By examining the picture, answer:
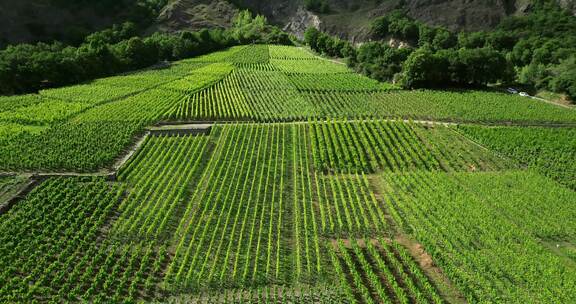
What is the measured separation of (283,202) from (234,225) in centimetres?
527

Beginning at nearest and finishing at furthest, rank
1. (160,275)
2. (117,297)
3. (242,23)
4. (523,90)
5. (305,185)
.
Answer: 1. (117,297)
2. (160,275)
3. (305,185)
4. (523,90)
5. (242,23)

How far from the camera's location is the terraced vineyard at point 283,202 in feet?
82.0

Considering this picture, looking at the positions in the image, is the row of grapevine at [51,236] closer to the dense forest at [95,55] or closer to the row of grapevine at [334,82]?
the dense forest at [95,55]

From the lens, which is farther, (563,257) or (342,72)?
(342,72)

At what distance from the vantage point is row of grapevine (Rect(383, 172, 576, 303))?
81.7 ft

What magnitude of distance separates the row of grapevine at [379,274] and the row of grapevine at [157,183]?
43.5 feet

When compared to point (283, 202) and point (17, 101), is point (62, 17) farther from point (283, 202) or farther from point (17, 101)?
point (283, 202)

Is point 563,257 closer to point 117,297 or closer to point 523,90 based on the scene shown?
point 117,297

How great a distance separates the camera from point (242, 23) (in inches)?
5335

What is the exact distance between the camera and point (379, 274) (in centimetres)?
2594

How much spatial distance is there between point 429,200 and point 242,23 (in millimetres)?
116010

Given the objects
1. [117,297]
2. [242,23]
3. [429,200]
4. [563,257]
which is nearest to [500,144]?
[429,200]

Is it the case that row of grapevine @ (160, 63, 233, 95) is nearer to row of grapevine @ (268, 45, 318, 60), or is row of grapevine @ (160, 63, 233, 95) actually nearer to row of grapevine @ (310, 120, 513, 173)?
row of grapevine @ (268, 45, 318, 60)

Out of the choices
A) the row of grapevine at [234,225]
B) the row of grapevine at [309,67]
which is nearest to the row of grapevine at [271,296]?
the row of grapevine at [234,225]
